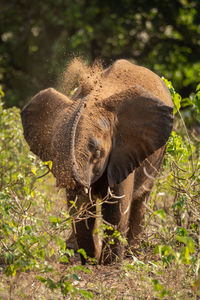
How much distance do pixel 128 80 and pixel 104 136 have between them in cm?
97

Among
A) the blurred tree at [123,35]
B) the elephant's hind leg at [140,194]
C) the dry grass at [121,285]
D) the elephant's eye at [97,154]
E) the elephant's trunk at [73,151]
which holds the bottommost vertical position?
the blurred tree at [123,35]

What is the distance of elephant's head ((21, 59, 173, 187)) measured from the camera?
5070mm

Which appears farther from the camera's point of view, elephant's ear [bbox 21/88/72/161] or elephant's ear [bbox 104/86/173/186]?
elephant's ear [bbox 21/88/72/161]

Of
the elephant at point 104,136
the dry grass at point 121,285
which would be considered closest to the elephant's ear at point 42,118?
the elephant at point 104,136

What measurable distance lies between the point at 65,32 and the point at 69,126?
39.6 ft

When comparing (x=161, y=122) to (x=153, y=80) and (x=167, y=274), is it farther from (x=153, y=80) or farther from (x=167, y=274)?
(x=167, y=274)

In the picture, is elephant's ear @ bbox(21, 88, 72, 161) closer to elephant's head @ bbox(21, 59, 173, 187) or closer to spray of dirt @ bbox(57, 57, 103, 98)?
elephant's head @ bbox(21, 59, 173, 187)

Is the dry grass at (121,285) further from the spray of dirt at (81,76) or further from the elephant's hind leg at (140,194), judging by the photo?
the spray of dirt at (81,76)

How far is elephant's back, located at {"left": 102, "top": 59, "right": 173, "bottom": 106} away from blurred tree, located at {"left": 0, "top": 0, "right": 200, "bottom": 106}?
7251 mm

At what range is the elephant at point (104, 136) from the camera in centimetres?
511

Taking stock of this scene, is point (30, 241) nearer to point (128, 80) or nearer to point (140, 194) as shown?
point (140, 194)

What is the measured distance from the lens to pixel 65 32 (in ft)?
54.7

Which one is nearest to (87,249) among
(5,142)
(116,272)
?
(116,272)

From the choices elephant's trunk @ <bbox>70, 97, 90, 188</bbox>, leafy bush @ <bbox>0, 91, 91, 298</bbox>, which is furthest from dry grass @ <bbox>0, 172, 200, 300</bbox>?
elephant's trunk @ <bbox>70, 97, 90, 188</bbox>
